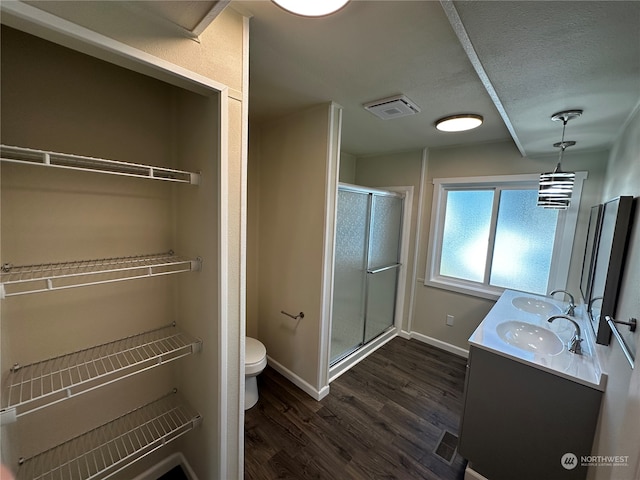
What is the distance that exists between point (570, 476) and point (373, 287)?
1.83m

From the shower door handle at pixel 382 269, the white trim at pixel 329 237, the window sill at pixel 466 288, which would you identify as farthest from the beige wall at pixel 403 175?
the white trim at pixel 329 237

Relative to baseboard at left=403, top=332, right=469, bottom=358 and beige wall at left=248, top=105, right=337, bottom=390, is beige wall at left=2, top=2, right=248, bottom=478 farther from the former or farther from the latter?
baseboard at left=403, top=332, right=469, bottom=358

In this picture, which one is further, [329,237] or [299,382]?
[299,382]

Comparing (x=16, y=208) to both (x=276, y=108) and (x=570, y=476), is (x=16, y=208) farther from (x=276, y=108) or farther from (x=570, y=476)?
(x=570, y=476)

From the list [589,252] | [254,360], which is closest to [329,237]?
[254,360]

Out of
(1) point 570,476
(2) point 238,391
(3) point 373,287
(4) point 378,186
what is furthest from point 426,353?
(2) point 238,391

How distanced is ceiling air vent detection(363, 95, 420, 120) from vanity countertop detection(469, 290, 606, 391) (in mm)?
1529

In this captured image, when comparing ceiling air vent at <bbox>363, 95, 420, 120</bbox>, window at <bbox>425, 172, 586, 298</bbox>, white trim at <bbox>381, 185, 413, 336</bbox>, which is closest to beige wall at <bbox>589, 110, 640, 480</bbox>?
window at <bbox>425, 172, 586, 298</bbox>

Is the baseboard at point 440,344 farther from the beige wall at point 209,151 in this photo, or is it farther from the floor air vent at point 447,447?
the beige wall at point 209,151

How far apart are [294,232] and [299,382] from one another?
1.34m

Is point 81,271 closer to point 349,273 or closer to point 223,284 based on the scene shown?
point 223,284

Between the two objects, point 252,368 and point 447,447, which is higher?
point 252,368

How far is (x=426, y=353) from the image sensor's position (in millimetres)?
2887

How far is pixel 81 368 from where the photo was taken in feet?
3.61
